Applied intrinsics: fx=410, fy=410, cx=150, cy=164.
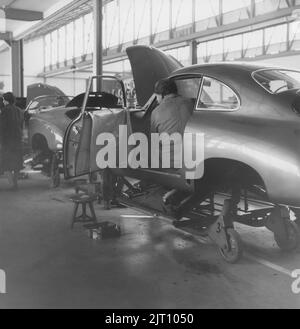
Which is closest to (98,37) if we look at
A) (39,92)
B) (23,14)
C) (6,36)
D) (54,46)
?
(39,92)

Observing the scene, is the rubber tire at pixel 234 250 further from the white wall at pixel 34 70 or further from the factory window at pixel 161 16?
the white wall at pixel 34 70

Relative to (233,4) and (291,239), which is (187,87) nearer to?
(291,239)

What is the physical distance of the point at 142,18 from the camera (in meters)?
16.4

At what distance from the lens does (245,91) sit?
3.90 meters

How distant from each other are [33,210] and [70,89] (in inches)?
956

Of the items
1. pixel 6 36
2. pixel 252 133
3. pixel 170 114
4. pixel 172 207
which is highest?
pixel 6 36

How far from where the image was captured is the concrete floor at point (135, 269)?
11.0 ft

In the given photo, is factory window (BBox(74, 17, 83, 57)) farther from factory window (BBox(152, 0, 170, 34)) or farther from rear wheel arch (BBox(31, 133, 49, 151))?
rear wheel arch (BBox(31, 133, 49, 151))

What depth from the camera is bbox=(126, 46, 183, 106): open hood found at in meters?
5.76

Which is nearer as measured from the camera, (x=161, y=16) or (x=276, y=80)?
(x=276, y=80)

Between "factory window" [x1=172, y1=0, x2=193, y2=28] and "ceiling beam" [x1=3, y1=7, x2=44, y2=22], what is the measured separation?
451 cm

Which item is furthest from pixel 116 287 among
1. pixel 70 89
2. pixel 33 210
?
pixel 70 89

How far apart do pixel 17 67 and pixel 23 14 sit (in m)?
3.45

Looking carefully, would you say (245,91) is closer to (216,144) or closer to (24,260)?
(216,144)
